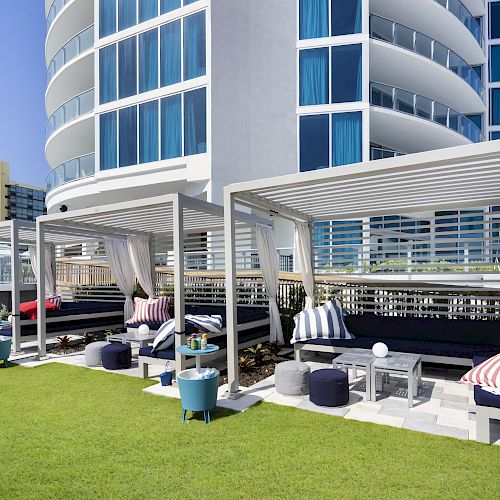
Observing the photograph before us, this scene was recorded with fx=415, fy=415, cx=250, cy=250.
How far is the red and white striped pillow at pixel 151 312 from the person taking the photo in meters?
9.38

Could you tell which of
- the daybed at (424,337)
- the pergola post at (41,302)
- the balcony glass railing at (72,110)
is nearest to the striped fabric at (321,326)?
the daybed at (424,337)

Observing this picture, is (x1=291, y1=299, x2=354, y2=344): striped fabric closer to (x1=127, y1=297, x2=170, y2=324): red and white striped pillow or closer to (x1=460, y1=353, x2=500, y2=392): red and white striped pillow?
(x1=460, y1=353, x2=500, y2=392): red and white striped pillow

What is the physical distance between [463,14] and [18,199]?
246ft

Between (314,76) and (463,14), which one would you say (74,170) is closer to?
(314,76)

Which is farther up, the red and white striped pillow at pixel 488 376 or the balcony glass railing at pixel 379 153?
the balcony glass railing at pixel 379 153

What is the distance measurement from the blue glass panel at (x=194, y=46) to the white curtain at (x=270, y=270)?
25.0 ft

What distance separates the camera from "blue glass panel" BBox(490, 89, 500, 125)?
2206 cm

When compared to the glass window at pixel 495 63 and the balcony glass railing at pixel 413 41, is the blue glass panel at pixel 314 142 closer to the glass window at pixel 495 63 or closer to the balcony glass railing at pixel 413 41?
the balcony glass railing at pixel 413 41

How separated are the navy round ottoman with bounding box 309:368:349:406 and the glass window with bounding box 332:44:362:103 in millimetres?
11343

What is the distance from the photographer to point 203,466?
3686 mm

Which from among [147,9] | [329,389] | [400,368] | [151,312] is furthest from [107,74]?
[400,368]

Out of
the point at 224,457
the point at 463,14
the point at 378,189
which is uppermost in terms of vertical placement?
the point at 463,14

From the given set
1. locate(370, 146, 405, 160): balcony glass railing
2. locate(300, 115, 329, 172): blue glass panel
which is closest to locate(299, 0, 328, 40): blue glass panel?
locate(300, 115, 329, 172): blue glass panel

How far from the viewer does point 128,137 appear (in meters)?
Result: 15.0
